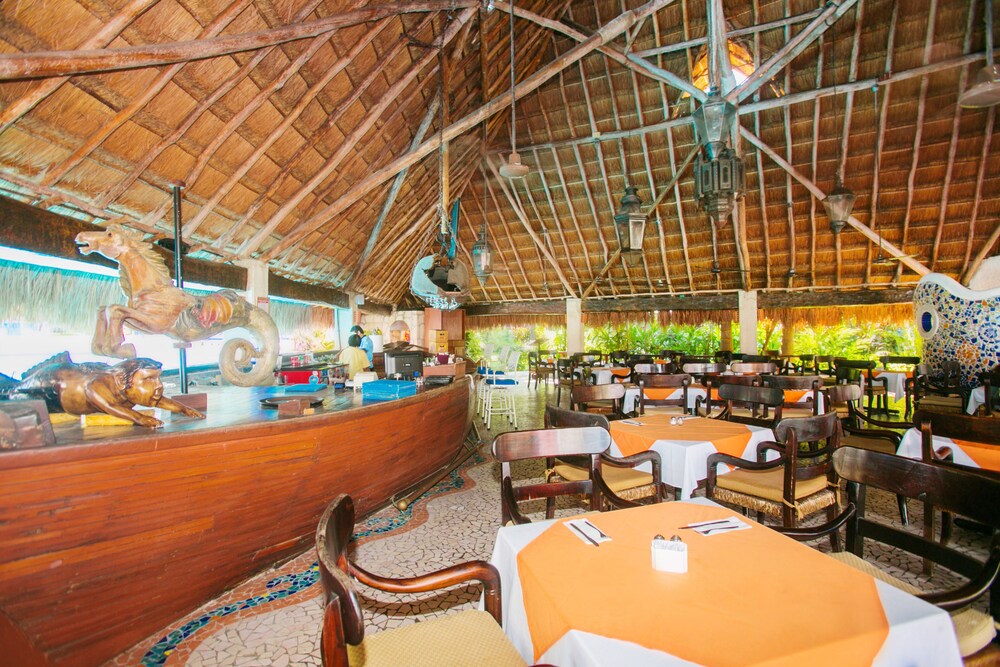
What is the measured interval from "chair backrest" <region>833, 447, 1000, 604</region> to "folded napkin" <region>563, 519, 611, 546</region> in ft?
3.10

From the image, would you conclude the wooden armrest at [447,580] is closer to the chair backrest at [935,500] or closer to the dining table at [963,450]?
the chair backrest at [935,500]

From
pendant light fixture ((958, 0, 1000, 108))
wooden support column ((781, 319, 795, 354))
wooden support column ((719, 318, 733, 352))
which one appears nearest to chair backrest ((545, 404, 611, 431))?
pendant light fixture ((958, 0, 1000, 108))

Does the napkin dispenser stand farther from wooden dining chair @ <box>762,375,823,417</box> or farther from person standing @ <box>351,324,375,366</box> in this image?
person standing @ <box>351,324,375,366</box>

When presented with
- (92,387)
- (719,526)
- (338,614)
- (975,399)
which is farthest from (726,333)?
(338,614)

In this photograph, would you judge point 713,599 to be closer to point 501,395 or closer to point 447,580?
point 447,580

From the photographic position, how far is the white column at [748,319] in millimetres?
11445

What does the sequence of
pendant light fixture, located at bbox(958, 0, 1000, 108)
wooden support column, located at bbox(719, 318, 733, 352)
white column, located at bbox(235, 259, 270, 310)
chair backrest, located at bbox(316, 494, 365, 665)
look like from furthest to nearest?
1. wooden support column, located at bbox(719, 318, 733, 352)
2. white column, located at bbox(235, 259, 270, 310)
3. pendant light fixture, located at bbox(958, 0, 1000, 108)
4. chair backrest, located at bbox(316, 494, 365, 665)

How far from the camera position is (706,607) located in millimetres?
1162

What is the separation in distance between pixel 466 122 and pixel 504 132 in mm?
4430

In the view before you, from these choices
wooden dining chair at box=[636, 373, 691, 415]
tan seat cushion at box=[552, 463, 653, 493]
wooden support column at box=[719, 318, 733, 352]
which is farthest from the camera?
wooden support column at box=[719, 318, 733, 352]

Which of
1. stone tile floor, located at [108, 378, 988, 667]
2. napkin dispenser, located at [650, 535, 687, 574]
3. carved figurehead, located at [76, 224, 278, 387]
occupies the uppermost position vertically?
carved figurehead, located at [76, 224, 278, 387]

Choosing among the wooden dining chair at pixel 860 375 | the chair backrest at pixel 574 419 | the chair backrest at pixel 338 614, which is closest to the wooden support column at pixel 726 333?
the wooden dining chair at pixel 860 375

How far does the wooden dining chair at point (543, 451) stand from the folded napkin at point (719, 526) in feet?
2.56

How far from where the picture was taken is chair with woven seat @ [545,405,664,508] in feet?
8.83
